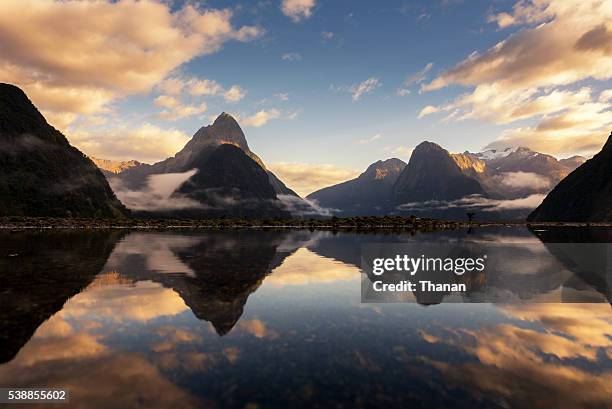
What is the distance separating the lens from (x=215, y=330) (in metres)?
17.5

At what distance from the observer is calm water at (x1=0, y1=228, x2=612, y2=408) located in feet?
37.4

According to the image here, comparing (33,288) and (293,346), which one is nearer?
(293,346)

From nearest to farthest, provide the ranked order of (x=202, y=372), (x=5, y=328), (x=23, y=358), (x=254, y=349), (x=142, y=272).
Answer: (x=202, y=372) < (x=23, y=358) < (x=254, y=349) < (x=5, y=328) < (x=142, y=272)

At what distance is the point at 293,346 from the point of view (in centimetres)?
1534

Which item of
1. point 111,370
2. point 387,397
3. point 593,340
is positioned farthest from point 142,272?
point 593,340

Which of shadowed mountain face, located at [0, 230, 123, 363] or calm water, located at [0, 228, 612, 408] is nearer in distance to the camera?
calm water, located at [0, 228, 612, 408]

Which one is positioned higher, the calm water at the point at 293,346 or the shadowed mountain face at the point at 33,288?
the shadowed mountain face at the point at 33,288

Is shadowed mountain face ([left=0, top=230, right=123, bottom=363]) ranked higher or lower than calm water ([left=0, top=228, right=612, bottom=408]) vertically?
higher

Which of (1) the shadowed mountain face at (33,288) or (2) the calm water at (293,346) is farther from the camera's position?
(1) the shadowed mountain face at (33,288)

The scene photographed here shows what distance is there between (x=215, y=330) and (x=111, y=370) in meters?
5.10

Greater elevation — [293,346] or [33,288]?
[33,288]

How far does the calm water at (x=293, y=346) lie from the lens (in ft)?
37.4

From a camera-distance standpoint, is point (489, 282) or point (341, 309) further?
point (489, 282)

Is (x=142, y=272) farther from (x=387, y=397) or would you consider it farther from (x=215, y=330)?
(x=387, y=397)
